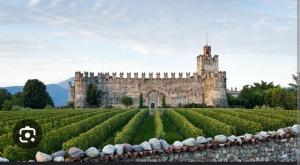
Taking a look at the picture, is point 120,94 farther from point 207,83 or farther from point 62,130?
point 62,130

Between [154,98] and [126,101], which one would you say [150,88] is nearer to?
[154,98]

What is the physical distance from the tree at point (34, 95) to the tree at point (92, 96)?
6.21 metres

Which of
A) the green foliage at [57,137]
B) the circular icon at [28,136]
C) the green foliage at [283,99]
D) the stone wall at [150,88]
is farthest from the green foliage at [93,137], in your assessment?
the stone wall at [150,88]

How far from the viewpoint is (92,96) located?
3036 inches

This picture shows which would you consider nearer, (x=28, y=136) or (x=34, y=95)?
(x=28, y=136)

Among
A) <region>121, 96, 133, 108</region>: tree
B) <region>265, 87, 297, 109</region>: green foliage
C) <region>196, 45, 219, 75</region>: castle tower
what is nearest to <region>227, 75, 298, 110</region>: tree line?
<region>265, 87, 297, 109</region>: green foliage

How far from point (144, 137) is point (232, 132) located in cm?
469

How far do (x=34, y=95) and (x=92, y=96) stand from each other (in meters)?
8.03

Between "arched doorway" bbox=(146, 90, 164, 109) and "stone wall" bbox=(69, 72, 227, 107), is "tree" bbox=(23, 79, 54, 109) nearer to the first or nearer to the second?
"stone wall" bbox=(69, 72, 227, 107)

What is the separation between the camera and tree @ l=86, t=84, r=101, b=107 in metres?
77.1

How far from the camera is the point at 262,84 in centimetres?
8256

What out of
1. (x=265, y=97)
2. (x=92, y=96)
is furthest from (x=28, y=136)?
(x=92, y=96)

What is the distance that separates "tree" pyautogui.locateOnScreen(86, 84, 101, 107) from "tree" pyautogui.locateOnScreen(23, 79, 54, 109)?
20.4ft

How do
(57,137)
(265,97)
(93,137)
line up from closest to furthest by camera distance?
(57,137), (93,137), (265,97)
